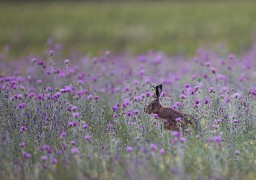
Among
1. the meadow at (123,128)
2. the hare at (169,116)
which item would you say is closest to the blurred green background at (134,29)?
the meadow at (123,128)

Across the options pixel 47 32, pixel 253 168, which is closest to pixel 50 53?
pixel 253 168

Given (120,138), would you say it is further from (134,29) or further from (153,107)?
(134,29)

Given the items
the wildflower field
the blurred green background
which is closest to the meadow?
the wildflower field

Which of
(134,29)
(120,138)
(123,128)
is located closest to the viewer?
(120,138)

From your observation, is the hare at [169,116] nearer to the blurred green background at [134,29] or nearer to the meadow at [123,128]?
the meadow at [123,128]

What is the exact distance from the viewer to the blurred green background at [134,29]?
66.8 feet

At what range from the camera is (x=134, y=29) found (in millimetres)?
23156

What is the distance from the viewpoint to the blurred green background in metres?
20.4

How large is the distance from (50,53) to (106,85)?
56.7 inches

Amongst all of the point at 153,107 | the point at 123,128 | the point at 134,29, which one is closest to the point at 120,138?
the point at 123,128

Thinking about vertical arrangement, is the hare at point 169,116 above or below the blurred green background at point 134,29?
below

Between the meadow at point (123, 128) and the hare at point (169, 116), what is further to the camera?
the hare at point (169, 116)

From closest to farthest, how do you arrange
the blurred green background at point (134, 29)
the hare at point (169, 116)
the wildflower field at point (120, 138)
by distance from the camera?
1. the wildflower field at point (120, 138)
2. the hare at point (169, 116)
3. the blurred green background at point (134, 29)

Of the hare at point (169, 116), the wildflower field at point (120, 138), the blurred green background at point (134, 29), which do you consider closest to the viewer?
the wildflower field at point (120, 138)
